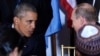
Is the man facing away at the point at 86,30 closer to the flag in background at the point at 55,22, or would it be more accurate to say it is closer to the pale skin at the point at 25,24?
the flag in background at the point at 55,22

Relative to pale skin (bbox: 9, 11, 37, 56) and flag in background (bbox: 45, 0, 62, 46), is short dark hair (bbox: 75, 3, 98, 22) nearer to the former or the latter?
flag in background (bbox: 45, 0, 62, 46)

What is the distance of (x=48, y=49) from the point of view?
218cm

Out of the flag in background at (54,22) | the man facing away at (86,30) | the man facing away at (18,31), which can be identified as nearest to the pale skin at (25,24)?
the man facing away at (18,31)

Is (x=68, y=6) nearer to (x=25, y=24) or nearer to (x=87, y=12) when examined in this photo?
(x=87, y=12)

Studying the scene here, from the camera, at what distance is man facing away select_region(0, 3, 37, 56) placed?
212cm

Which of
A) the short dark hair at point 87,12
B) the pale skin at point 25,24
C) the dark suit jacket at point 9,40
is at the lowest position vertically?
the dark suit jacket at point 9,40

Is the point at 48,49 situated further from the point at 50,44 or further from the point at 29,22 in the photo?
the point at 29,22

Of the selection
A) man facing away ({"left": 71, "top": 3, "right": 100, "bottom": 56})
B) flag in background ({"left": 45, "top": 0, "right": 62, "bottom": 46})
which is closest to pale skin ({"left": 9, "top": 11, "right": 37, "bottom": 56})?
flag in background ({"left": 45, "top": 0, "right": 62, "bottom": 46})

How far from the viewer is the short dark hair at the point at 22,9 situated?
2.13 m

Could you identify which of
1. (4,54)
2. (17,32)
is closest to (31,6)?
(17,32)

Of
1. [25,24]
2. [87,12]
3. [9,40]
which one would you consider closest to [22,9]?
[25,24]

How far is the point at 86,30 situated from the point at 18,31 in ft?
1.53

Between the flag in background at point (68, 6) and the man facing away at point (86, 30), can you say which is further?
the flag in background at point (68, 6)

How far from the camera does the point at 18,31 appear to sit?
2154 millimetres
